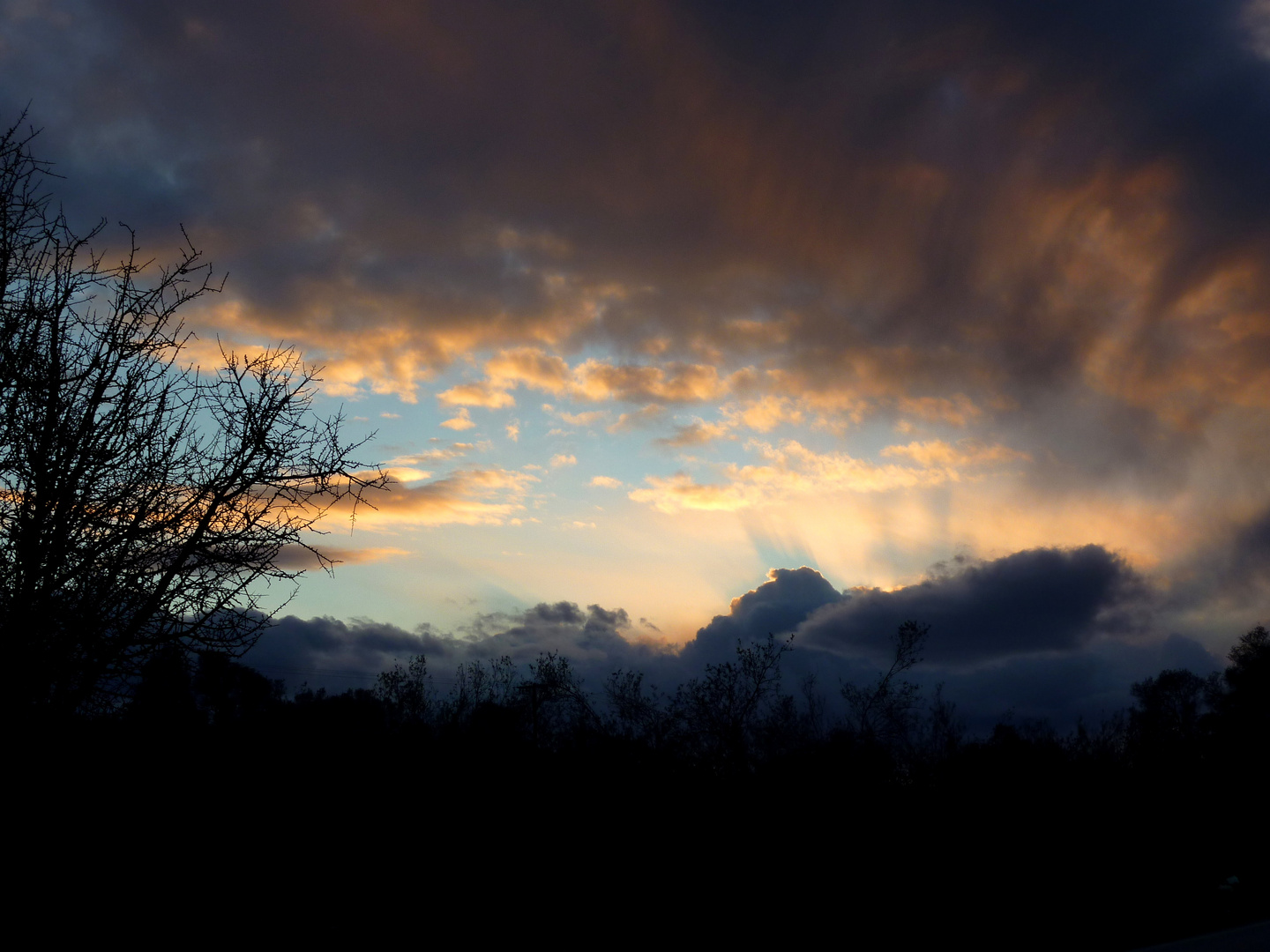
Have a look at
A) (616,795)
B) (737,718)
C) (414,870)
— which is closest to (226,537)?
(414,870)

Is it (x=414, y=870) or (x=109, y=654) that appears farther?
(x=414, y=870)

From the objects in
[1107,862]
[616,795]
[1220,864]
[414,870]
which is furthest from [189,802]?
[1220,864]

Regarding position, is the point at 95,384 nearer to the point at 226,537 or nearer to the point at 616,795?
the point at 226,537

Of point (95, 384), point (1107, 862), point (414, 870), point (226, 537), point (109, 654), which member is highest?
point (95, 384)

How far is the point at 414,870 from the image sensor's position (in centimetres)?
1623

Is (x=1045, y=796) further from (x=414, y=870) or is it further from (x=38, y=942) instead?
(x=38, y=942)

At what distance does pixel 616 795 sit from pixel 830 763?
7.25 metres

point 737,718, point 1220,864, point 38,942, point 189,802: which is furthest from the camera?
point 737,718

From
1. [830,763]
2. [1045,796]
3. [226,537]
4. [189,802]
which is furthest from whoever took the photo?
[1045,796]

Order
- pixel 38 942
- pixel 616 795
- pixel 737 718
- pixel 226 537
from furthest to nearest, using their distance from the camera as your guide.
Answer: pixel 737 718, pixel 616 795, pixel 226 537, pixel 38 942

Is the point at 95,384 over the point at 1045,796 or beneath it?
over

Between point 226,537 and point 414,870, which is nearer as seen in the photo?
point 226,537

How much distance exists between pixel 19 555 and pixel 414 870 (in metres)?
12.1

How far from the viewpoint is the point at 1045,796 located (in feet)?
84.8
